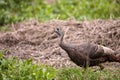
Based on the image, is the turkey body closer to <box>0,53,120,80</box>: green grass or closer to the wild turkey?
the wild turkey

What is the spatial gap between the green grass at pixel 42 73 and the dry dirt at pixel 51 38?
2.85ft

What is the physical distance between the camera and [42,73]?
29.2 feet

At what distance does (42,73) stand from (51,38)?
2845 mm

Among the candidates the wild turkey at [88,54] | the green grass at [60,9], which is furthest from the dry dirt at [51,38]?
the green grass at [60,9]

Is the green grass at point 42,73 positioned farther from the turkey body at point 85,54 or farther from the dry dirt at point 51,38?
the dry dirt at point 51,38

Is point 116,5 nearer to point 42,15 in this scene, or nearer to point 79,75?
point 42,15

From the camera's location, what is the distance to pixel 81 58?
29.9 ft

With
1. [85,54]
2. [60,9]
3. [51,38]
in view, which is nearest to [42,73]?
[85,54]

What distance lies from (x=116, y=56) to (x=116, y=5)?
19.0ft

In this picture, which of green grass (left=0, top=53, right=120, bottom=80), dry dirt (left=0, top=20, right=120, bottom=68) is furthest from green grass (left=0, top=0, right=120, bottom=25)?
green grass (left=0, top=53, right=120, bottom=80)

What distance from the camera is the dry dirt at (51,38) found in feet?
35.4

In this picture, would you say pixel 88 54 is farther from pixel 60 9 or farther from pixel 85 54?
pixel 60 9

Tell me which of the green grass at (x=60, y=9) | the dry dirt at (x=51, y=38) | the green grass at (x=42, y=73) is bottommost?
the green grass at (x=60, y=9)

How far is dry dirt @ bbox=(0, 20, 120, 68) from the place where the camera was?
1078cm
